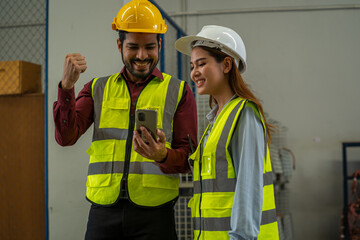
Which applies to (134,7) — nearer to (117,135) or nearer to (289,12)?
(117,135)

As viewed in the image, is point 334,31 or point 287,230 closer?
point 287,230

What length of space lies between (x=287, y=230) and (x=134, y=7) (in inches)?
173

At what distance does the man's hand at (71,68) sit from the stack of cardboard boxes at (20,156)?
264cm

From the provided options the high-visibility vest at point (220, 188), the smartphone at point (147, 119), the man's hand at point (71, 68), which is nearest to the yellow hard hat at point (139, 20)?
the man's hand at point (71, 68)

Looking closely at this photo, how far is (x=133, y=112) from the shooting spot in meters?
2.16

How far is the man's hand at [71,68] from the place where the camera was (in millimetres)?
1877

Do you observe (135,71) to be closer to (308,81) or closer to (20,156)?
(20,156)

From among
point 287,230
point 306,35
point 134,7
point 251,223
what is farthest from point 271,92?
point 251,223

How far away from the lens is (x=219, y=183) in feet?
5.88

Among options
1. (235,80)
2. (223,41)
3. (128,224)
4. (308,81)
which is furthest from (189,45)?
(308,81)

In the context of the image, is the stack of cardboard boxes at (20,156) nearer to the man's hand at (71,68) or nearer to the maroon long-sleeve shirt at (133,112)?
the maroon long-sleeve shirt at (133,112)

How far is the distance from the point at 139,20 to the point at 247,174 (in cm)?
102

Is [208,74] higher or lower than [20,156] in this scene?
higher

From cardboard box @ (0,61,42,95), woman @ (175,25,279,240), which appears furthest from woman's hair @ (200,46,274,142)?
cardboard box @ (0,61,42,95)
